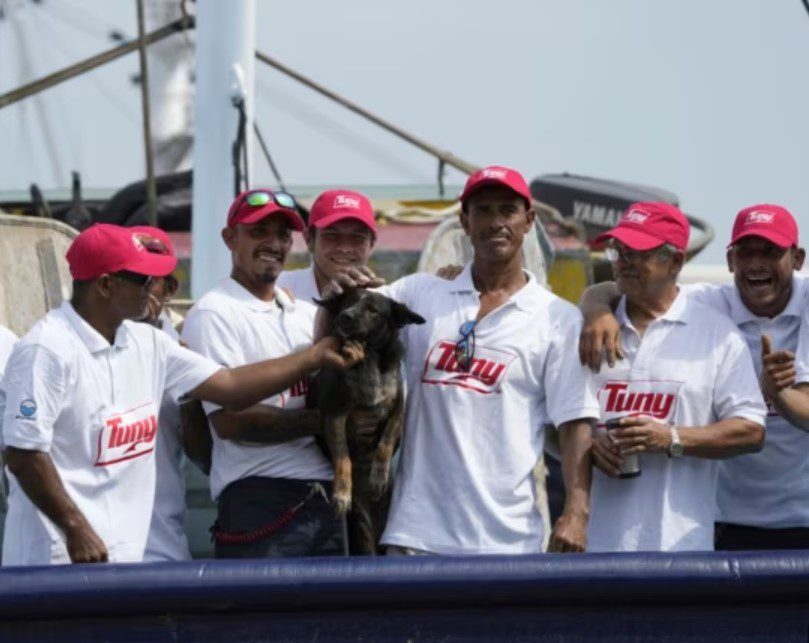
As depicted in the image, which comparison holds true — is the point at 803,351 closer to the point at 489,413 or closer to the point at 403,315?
the point at 489,413

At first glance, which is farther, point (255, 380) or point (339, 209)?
point (339, 209)

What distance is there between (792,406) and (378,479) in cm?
128

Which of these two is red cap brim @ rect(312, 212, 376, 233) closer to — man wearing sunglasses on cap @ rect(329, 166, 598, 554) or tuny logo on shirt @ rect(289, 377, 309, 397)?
man wearing sunglasses on cap @ rect(329, 166, 598, 554)

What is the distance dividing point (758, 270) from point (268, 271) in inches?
60.7

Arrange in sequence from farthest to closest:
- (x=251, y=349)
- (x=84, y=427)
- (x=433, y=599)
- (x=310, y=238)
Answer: (x=310, y=238) → (x=251, y=349) → (x=84, y=427) → (x=433, y=599)

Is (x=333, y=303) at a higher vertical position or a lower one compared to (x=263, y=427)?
higher

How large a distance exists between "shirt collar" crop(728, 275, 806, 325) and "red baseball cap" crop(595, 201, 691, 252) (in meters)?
0.32

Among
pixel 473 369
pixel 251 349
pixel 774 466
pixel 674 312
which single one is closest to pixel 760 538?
pixel 774 466

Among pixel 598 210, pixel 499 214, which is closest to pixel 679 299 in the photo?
pixel 499 214

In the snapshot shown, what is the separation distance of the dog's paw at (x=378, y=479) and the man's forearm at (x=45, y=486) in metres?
1.03

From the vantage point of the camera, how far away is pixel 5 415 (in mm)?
4582

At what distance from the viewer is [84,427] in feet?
15.5

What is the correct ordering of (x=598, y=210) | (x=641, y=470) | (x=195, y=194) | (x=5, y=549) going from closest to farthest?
1. (x=5, y=549)
2. (x=641, y=470)
3. (x=195, y=194)
4. (x=598, y=210)

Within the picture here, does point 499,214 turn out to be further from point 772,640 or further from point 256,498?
point 772,640
